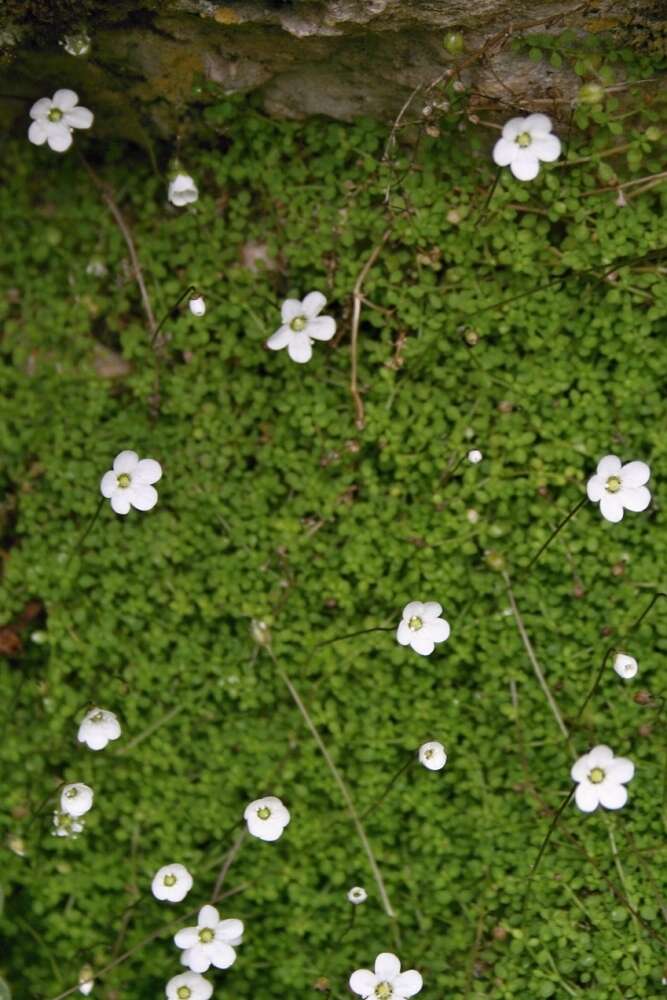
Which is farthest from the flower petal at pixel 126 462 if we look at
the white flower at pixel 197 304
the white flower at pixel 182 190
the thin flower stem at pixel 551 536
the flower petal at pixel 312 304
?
the thin flower stem at pixel 551 536

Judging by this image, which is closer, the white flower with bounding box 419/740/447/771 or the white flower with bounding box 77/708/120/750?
the white flower with bounding box 419/740/447/771

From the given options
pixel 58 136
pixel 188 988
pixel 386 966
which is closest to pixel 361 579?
pixel 386 966

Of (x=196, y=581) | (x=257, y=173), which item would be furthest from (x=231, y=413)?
(x=257, y=173)

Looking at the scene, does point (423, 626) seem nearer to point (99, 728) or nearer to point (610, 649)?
point (610, 649)

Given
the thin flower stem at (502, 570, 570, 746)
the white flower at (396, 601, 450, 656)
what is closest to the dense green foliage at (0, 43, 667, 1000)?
the thin flower stem at (502, 570, 570, 746)

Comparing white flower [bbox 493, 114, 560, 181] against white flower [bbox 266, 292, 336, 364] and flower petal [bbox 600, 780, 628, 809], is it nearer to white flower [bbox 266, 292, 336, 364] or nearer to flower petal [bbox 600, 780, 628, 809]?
white flower [bbox 266, 292, 336, 364]

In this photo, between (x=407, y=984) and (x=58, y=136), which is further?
(x=58, y=136)

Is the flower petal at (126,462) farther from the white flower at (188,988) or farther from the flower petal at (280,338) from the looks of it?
the white flower at (188,988)

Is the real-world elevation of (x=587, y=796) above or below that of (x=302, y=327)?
below
